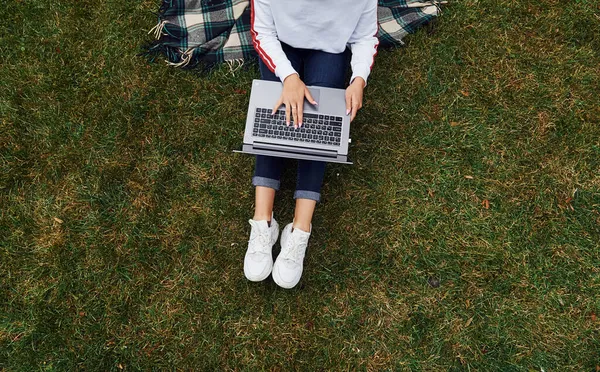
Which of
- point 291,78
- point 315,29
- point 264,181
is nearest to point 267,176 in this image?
point 264,181

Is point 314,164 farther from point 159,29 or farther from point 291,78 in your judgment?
point 159,29

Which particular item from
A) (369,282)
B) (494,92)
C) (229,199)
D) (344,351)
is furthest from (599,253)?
(229,199)

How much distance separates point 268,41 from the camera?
2354 mm

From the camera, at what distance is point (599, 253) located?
266 centimetres

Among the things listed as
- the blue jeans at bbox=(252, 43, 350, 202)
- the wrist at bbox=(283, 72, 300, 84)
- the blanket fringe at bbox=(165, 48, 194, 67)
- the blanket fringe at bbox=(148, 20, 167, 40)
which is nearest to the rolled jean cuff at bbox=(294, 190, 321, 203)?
the blue jeans at bbox=(252, 43, 350, 202)

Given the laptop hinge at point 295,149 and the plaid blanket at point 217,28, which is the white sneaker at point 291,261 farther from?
the plaid blanket at point 217,28

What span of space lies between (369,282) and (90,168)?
2.03 metres

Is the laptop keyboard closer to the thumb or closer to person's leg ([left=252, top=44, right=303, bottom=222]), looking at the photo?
the thumb

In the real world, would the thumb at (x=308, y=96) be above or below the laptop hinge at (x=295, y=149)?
above

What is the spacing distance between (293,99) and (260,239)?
876mm

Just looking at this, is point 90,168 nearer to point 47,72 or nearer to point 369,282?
point 47,72

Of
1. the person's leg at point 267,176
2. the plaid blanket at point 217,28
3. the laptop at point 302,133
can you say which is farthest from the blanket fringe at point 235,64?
the laptop at point 302,133

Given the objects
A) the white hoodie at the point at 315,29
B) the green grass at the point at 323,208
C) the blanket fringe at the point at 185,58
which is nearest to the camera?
the white hoodie at the point at 315,29

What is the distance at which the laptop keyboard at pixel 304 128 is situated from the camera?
7.46ft
